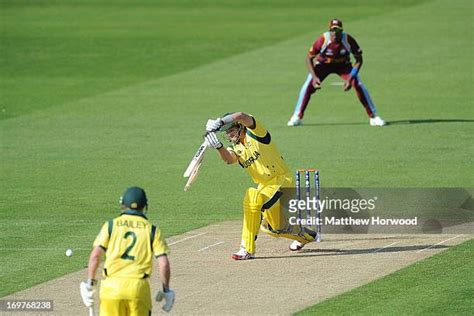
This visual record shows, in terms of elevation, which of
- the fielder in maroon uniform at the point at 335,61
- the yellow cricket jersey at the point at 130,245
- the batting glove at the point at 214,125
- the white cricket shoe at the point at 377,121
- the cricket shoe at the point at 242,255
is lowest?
the yellow cricket jersey at the point at 130,245

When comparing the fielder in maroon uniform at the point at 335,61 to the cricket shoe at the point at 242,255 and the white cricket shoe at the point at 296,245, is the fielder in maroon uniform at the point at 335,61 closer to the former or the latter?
the white cricket shoe at the point at 296,245

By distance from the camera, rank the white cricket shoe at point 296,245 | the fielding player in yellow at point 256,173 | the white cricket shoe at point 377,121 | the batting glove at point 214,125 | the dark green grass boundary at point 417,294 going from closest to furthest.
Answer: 1. the dark green grass boundary at point 417,294
2. the batting glove at point 214,125
3. the fielding player in yellow at point 256,173
4. the white cricket shoe at point 296,245
5. the white cricket shoe at point 377,121

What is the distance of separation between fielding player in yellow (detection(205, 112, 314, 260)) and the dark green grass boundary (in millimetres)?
1914

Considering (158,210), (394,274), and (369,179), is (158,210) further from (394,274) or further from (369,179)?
(394,274)

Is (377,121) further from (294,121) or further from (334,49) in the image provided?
(334,49)

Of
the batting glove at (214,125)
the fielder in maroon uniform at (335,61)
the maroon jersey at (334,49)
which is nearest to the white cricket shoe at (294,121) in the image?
the fielder in maroon uniform at (335,61)

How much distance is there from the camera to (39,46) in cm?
3775

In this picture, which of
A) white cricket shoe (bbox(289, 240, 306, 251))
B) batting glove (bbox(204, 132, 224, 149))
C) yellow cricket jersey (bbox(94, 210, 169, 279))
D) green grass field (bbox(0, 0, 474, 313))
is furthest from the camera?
green grass field (bbox(0, 0, 474, 313))

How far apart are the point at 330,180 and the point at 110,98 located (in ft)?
33.6

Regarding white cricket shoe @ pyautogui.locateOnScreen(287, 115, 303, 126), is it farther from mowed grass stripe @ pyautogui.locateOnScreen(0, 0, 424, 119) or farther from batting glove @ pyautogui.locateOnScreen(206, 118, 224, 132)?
batting glove @ pyautogui.locateOnScreen(206, 118, 224, 132)

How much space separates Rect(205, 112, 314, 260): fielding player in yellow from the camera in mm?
15633

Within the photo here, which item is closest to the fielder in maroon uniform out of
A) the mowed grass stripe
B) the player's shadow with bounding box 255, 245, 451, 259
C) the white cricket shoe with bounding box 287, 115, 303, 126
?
the white cricket shoe with bounding box 287, 115, 303, 126

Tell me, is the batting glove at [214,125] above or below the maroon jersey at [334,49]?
below

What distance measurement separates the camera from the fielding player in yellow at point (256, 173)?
1563 cm
